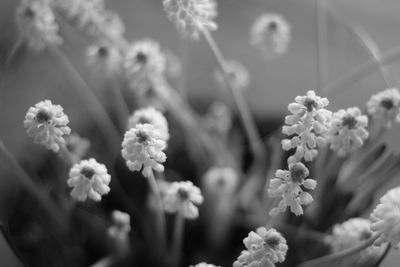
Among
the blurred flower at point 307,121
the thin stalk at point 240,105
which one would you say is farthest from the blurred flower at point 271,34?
the blurred flower at point 307,121

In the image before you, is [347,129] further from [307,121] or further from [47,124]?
[47,124]

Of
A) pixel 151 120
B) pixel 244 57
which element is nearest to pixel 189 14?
pixel 151 120

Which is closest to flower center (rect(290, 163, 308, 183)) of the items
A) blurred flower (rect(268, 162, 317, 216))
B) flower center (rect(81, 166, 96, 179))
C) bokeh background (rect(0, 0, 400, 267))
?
blurred flower (rect(268, 162, 317, 216))

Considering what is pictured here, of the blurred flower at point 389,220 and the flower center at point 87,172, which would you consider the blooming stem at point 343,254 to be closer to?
the blurred flower at point 389,220

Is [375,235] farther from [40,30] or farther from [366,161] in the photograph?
[40,30]

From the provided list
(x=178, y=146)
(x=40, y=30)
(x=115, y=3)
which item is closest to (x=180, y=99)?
(x=178, y=146)
